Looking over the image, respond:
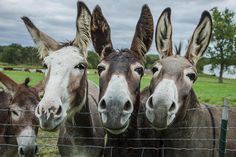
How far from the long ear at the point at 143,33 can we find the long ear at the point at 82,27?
74 centimetres

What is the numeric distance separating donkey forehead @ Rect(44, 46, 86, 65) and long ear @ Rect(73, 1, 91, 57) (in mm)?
254

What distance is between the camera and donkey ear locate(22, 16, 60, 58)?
219 inches

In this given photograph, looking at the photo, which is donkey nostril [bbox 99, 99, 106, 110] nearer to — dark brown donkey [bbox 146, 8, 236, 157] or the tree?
dark brown donkey [bbox 146, 8, 236, 157]

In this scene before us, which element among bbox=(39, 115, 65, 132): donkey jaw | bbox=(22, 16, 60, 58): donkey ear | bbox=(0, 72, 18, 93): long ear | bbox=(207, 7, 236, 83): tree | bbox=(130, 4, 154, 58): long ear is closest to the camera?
bbox=(39, 115, 65, 132): donkey jaw

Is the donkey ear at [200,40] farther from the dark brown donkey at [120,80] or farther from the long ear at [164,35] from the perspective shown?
the dark brown donkey at [120,80]

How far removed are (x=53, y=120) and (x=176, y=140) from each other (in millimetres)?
1659

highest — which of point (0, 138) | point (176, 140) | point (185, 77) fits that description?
point (185, 77)

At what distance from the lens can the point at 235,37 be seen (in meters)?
61.2

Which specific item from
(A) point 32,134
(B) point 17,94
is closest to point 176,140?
(A) point 32,134

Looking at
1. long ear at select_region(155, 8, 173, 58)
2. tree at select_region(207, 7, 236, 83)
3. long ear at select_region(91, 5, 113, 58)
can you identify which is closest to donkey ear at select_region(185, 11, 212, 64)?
long ear at select_region(155, 8, 173, 58)

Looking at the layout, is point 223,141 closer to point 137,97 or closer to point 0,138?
point 137,97

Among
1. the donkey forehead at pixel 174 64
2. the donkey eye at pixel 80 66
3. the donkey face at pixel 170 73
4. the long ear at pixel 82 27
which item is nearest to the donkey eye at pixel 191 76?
the donkey face at pixel 170 73

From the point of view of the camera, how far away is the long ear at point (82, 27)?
215 inches

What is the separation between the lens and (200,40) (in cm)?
505
